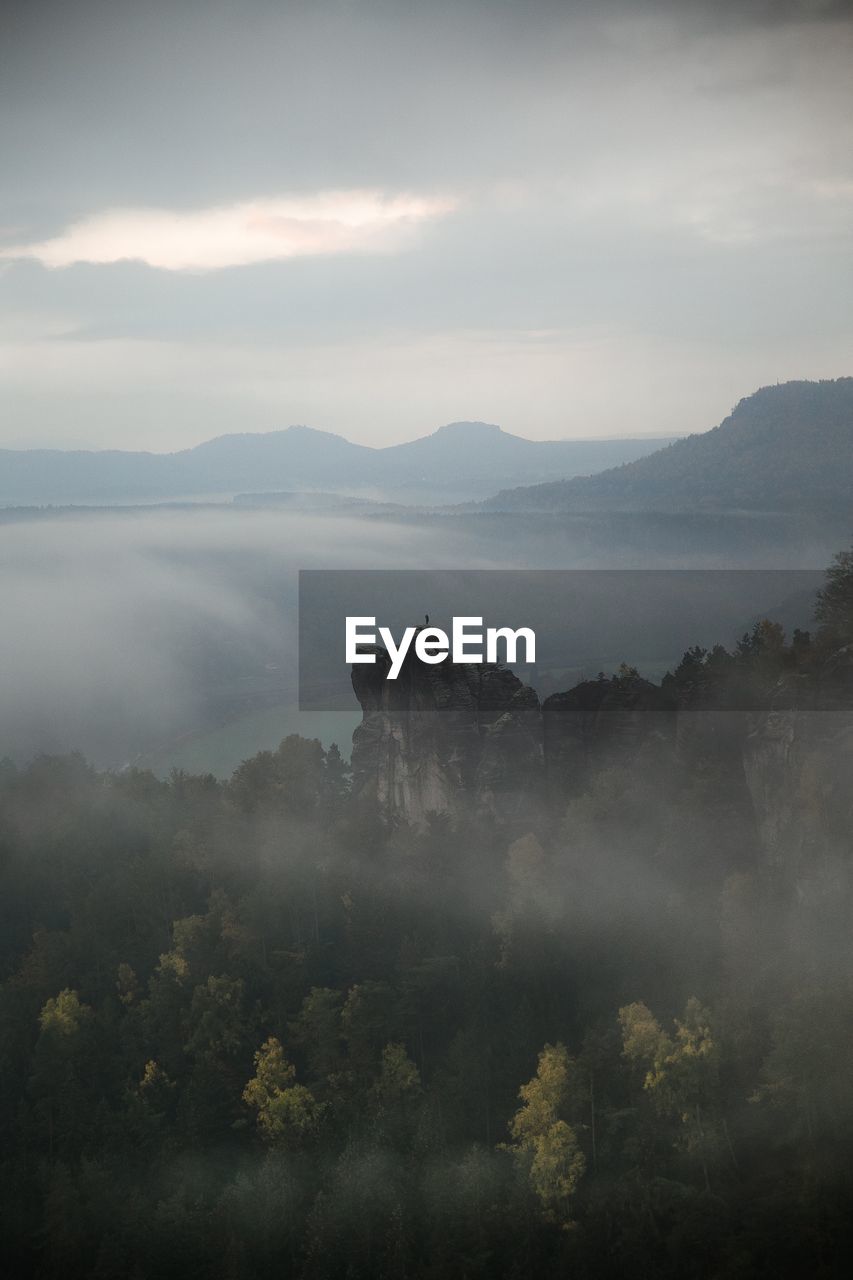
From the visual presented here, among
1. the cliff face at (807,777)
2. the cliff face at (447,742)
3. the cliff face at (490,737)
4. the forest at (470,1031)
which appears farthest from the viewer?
the cliff face at (447,742)

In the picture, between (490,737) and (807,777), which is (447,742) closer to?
(490,737)

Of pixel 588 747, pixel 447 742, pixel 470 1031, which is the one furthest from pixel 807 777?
pixel 447 742

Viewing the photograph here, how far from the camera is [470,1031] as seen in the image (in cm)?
2977

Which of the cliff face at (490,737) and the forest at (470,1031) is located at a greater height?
the cliff face at (490,737)

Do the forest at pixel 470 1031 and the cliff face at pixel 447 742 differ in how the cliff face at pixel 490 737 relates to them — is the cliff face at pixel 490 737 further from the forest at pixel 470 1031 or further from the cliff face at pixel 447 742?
the forest at pixel 470 1031

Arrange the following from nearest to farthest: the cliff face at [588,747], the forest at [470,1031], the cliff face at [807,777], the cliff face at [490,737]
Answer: the forest at [470,1031] < the cliff face at [807,777] < the cliff face at [588,747] < the cliff face at [490,737]

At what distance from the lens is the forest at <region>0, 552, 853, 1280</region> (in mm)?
25375

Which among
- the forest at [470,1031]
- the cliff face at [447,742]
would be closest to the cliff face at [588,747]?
the cliff face at [447,742]

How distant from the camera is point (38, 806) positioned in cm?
4391

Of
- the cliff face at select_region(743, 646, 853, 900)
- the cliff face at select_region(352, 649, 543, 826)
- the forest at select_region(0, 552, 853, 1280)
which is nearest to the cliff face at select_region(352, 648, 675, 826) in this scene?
the cliff face at select_region(352, 649, 543, 826)

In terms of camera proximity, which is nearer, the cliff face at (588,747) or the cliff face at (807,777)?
the cliff face at (807,777)

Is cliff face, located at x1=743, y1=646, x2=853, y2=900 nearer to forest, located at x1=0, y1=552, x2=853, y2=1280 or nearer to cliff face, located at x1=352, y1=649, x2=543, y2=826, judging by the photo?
forest, located at x1=0, y1=552, x2=853, y2=1280

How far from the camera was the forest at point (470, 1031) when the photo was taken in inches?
999

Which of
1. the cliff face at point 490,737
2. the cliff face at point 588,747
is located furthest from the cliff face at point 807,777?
the cliff face at point 490,737
